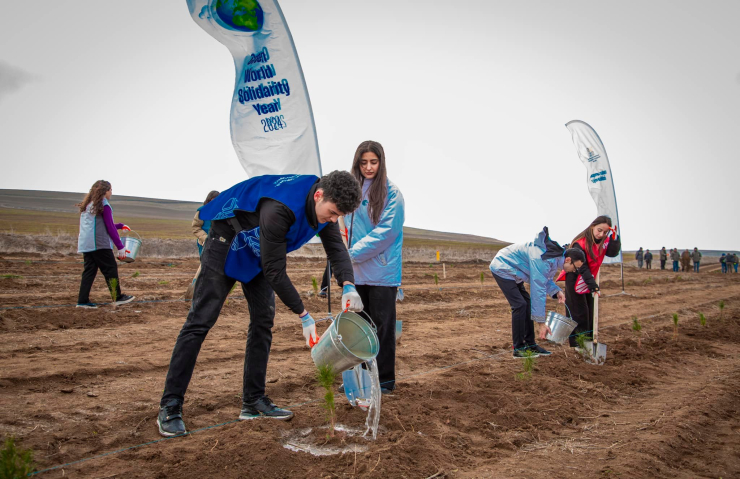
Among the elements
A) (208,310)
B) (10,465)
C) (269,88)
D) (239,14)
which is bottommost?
(10,465)

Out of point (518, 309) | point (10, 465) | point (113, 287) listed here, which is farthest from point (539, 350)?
point (113, 287)

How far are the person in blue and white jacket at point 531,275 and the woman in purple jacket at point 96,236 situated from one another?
17.3 ft

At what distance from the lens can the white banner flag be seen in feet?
34.9

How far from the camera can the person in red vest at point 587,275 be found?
18.6 feet

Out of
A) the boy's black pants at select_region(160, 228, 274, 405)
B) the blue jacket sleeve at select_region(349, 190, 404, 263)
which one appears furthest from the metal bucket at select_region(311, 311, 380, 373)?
the blue jacket sleeve at select_region(349, 190, 404, 263)

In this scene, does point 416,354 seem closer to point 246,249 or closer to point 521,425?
point 521,425

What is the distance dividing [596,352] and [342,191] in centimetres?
420

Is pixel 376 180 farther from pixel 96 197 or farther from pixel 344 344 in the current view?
pixel 96 197

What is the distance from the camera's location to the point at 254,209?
293 centimetres

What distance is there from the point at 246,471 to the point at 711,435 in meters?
3.16

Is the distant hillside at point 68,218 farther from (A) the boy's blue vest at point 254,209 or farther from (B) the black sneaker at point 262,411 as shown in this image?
(A) the boy's blue vest at point 254,209

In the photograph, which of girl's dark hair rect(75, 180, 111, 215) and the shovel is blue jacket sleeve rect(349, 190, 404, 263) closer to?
the shovel

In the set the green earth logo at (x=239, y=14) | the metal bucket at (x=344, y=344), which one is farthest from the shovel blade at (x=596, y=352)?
the green earth logo at (x=239, y=14)

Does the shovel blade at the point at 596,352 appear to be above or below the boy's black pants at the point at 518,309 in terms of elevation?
below
